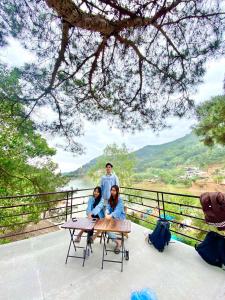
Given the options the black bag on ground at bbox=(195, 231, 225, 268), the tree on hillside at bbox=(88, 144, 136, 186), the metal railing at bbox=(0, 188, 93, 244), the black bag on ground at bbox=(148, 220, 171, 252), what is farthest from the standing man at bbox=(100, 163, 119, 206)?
the tree on hillside at bbox=(88, 144, 136, 186)

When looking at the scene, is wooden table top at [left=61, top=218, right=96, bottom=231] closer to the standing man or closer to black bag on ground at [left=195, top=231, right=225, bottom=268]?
the standing man

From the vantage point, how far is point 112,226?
235 cm

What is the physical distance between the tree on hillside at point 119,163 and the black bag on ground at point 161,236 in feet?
50.2

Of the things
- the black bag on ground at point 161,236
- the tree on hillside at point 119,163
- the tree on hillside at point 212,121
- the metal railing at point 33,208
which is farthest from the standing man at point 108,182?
the tree on hillside at point 119,163

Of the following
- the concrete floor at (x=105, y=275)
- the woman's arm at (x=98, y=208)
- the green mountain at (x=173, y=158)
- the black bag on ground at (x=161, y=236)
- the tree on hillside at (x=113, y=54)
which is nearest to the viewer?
the concrete floor at (x=105, y=275)

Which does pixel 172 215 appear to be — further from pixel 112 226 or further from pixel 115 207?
pixel 112 226

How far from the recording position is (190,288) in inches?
74.0

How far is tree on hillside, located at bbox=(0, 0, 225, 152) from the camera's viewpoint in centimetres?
219

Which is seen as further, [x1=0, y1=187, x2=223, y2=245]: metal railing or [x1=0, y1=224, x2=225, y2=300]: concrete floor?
[x1=0, y1=187, x2=223, y2=245]: metal railing

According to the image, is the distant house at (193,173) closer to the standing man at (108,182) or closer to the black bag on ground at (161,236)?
the standing man at (108,182)

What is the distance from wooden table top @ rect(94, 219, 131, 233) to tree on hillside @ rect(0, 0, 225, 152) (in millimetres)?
1898

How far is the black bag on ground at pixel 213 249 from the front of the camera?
2.24 metres

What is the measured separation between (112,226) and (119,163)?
662 inches

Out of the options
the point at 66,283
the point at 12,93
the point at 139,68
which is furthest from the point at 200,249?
the point at 12,93
